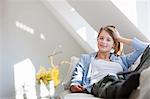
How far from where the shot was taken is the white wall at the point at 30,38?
3.68m

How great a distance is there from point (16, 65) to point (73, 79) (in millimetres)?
1850

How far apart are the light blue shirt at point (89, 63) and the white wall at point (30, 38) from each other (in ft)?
4.99

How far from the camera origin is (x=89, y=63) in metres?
2.14

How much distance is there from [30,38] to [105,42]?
5.79ft

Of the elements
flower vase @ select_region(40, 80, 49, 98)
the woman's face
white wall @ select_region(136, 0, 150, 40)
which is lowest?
flower vase @ select_region(40, 80, 49, 98)

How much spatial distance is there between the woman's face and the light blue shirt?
9cm

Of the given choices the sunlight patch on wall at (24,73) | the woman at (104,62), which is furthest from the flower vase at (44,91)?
the sunlight patch on wall at (24,73)

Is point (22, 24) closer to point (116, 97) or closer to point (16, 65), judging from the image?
point (16, 65)

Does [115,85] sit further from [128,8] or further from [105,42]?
[128,8]

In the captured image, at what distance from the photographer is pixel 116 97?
1.18 meters

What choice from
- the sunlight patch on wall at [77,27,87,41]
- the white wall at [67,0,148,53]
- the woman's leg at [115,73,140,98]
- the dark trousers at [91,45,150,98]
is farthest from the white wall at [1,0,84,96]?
the woman's leg at [115,73,140,98]

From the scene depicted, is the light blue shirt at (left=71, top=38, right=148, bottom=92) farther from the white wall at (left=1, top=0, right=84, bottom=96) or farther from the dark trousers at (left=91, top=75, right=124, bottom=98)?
the white wall at (left=1, top=0, right=84, bottom=96)

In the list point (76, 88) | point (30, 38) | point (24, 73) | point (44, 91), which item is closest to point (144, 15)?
point (76, 88)

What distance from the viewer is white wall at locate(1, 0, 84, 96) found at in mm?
3684
